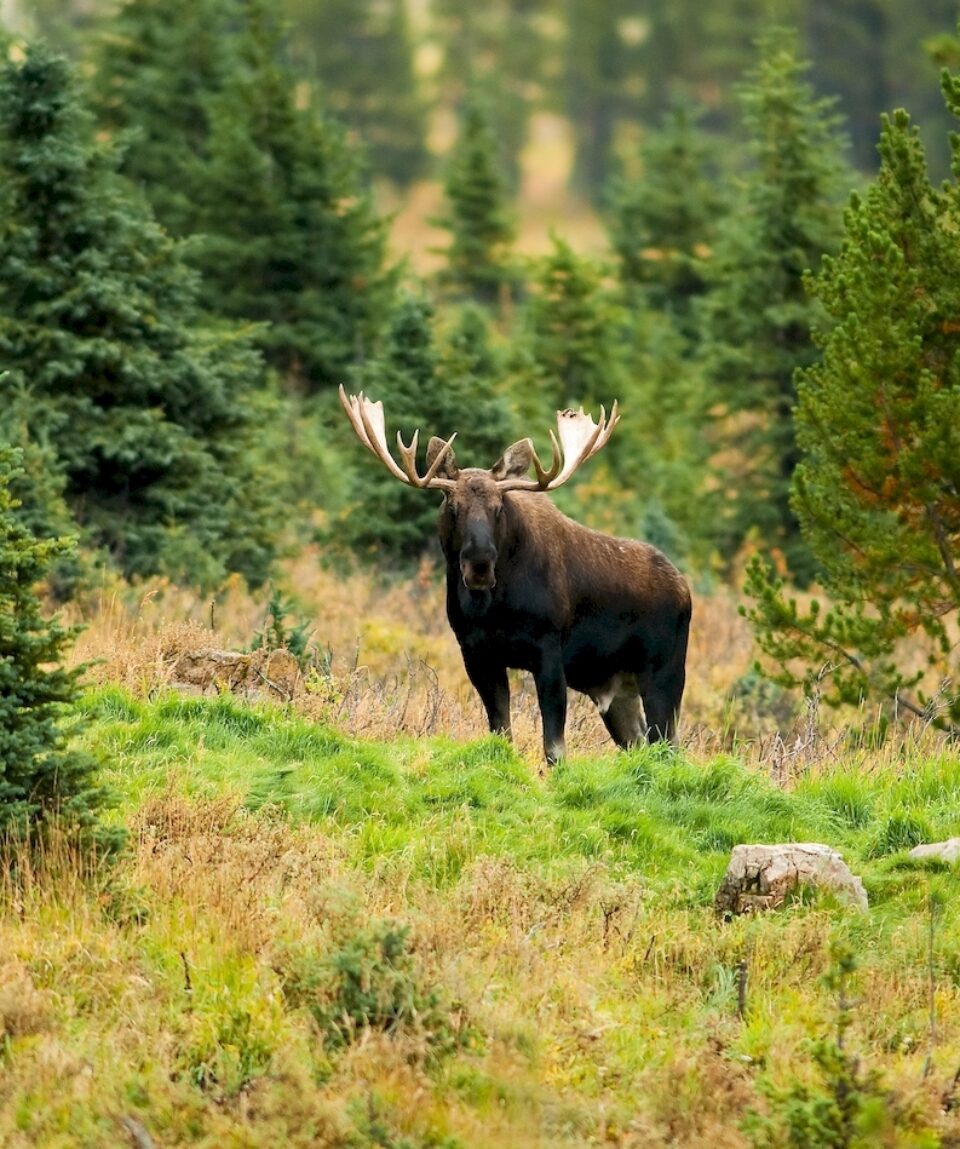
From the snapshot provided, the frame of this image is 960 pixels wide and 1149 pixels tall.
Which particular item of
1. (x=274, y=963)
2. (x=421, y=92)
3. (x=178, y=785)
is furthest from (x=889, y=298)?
(x=421, y=92)

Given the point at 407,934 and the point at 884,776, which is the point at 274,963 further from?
the point at 884,776

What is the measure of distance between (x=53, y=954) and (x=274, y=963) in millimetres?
910

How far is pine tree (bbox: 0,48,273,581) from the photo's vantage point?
16719mm

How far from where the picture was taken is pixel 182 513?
1767 cm

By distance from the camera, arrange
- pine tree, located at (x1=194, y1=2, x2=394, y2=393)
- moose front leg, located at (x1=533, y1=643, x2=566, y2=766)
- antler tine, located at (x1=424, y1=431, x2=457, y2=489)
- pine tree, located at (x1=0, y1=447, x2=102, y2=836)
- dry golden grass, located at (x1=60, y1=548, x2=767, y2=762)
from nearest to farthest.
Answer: pine tree, located at (x1=0, y1=447, x2=102, y2=836), antler tine, located at (x1=424, y1=431, x2=457, y2=489), moose front leg, located at (x1=533, y1=643, x2=566, y2=766), dry golden grass, located at (x1=60, y1=548, x2=767, y2=762), pine tree, located at (x1=194, y1=2, x2=394, y2=393)

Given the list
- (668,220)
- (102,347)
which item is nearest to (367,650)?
(102,347)

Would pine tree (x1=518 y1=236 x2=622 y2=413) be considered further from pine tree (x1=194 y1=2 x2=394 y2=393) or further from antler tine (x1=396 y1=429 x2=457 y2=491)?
antler tine (x1=396 y1=429 x2=457 y2=491)

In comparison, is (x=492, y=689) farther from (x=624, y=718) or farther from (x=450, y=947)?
(x=450, y=947)

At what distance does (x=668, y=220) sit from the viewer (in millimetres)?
37594

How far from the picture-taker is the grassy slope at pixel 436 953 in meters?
6.95

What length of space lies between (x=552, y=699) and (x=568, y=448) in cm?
177

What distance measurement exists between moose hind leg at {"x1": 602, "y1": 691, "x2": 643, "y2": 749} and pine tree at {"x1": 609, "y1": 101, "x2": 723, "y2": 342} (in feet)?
82.1

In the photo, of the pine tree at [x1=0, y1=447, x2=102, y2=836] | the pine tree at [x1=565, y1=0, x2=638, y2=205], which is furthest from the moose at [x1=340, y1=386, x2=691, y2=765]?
the pine tree at [x1=565, y1=0, x2=638, y2=205]

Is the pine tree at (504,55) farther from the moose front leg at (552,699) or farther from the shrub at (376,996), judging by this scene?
the shrub at (376,996)
